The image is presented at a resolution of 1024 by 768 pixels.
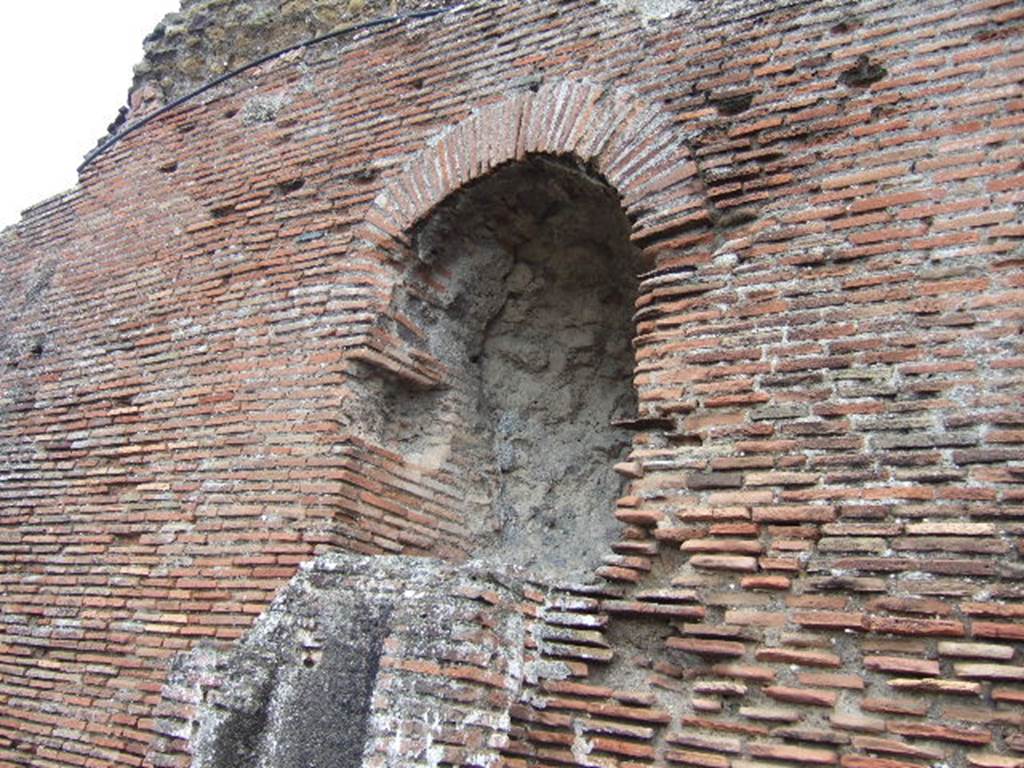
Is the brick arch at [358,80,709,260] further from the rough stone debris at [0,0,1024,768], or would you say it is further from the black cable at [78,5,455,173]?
the black cable at [78,5,455,173]

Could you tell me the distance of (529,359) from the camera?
481cm

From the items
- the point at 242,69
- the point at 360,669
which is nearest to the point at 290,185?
the point at 242,69

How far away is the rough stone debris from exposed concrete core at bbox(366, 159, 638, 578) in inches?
1.3

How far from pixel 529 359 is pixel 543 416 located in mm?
321

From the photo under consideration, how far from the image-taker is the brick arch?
3658 millimetres

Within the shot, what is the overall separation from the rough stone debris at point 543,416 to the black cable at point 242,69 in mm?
83

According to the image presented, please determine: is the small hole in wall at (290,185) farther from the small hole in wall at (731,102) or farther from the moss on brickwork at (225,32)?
the small hole in wall at (731,102)

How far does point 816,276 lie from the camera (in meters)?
3.21

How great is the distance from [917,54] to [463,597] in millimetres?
2653

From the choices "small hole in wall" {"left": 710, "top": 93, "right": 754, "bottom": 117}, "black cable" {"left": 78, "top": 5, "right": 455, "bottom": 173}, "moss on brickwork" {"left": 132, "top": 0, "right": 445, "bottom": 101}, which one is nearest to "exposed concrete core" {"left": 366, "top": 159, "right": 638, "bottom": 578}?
"small hole in wall" {"left": 710, "top": 93, "right": 754, "bottom": 117}

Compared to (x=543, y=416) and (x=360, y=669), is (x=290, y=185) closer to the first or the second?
(x=543, y=416)

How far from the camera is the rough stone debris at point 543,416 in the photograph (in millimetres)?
2762

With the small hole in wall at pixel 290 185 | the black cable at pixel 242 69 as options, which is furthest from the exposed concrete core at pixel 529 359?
the black cable at pixel 242 69

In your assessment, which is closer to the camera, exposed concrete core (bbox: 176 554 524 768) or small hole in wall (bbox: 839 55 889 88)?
exposed concrete core (bbox: 176 554 524 768)
